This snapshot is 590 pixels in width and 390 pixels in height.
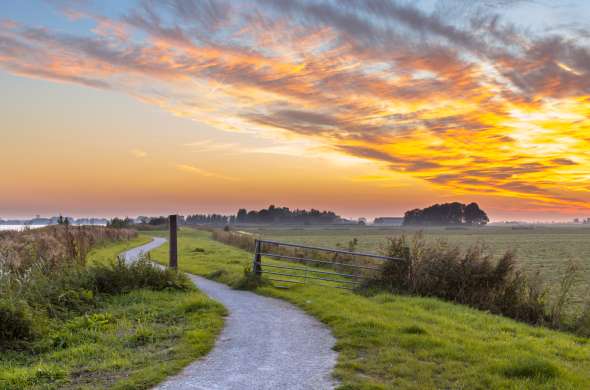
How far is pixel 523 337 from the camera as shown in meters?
10.8

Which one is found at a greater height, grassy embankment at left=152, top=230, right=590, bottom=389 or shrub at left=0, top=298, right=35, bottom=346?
shrub at left=0, top=298, right=35, bottom=346

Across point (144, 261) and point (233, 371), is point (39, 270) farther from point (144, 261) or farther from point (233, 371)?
point (233, 371)

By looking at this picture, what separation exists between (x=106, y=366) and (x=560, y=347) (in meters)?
9.15

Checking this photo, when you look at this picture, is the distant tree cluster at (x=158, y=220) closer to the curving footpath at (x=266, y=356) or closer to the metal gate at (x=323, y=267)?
the metal gate at (x=323, y=267)

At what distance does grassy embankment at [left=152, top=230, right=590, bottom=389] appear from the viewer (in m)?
7.39

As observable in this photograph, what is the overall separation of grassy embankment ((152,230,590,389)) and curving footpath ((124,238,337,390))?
1.27ft

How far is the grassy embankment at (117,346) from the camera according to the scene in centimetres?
741

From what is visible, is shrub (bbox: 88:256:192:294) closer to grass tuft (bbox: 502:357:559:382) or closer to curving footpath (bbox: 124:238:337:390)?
curving footpath (bbox: 124:238:337:390)

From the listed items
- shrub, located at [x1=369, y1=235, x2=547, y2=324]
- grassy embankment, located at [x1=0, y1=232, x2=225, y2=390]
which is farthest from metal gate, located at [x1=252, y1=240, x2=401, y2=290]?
grassy embankment, located at [x1=0, y1=232, x2=225, y2=390]

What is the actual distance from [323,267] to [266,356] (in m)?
17.9

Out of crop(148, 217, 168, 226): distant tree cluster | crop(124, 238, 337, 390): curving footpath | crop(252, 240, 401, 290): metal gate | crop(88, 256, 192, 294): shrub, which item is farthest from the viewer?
crop(148, 217, 168, 226): distant tree cluster

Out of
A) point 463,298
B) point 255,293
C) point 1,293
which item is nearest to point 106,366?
point 1,293

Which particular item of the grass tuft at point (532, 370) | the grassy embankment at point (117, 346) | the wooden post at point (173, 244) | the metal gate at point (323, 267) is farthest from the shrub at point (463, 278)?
the wooden post at point (173, 244)

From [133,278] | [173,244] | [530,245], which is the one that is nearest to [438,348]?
[133,278]
